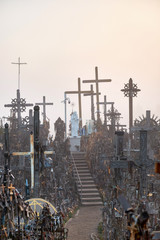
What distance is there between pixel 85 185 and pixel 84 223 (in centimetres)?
707

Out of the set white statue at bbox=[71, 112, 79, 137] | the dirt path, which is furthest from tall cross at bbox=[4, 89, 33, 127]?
the dirt path

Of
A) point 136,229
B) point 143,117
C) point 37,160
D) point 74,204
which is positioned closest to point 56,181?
point 74,204

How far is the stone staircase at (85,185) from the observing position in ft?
85.5

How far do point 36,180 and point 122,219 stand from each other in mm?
5026

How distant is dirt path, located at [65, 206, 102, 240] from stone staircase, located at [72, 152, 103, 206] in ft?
3.46

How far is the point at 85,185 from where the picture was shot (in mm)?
28141

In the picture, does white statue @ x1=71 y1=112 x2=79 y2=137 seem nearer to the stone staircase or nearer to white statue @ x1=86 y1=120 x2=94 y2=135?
white statue @ x1=86 y1=120 x2=94 y2=135

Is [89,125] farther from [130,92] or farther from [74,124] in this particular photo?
[130,92]

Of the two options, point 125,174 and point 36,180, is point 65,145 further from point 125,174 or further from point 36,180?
point 36,180

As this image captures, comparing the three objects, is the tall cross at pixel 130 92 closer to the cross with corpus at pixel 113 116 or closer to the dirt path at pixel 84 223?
the cross with corpus at pixel 113 116

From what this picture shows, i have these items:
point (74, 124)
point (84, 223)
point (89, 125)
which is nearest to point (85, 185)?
point (84, 223)

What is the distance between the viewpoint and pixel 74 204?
82.9 ft

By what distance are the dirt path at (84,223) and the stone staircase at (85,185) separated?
1055mm

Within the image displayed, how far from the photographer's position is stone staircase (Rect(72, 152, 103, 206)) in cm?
2605
